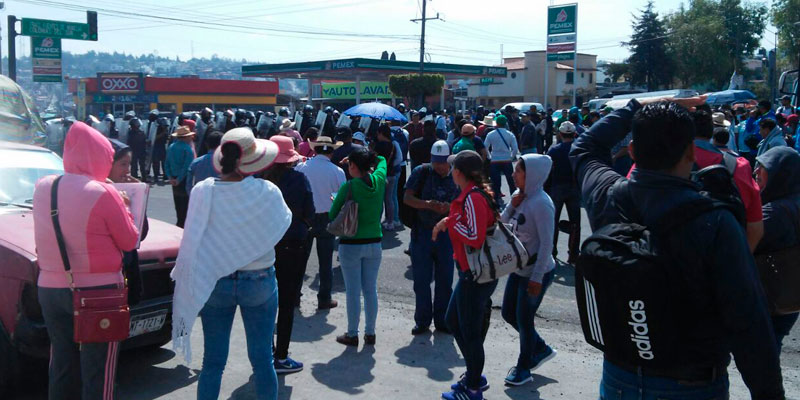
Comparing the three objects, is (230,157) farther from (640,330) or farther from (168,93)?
(168,93)

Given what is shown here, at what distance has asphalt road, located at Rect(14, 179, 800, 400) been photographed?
5.18 metres

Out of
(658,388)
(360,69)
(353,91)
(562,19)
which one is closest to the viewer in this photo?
(658,388)

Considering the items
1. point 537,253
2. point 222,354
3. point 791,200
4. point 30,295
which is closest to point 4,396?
point 30,295

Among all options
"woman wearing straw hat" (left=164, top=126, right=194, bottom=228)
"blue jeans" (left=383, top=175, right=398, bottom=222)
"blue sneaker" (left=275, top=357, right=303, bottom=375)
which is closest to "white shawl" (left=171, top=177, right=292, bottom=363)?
"blue sneaker" (left=275, top=357, right=303, bottom=375)

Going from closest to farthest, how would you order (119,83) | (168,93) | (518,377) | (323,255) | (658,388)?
(658,388)
(518,377)
(323,255)
(119,83)
(168,93)

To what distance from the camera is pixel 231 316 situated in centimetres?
417

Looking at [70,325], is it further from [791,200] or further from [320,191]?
[791,200]

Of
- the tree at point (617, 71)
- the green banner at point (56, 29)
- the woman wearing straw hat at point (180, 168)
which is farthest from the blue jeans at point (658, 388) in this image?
the tree at point (617, 71)

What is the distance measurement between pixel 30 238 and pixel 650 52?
220 ft

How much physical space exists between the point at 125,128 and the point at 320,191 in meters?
15.3

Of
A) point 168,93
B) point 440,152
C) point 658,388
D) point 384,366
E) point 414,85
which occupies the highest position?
point 168,93

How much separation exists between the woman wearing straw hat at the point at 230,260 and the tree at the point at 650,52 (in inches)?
2589

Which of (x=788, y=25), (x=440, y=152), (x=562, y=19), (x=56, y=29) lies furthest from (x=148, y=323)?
(x=788, y=25)

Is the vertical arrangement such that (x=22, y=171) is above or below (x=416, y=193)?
above
